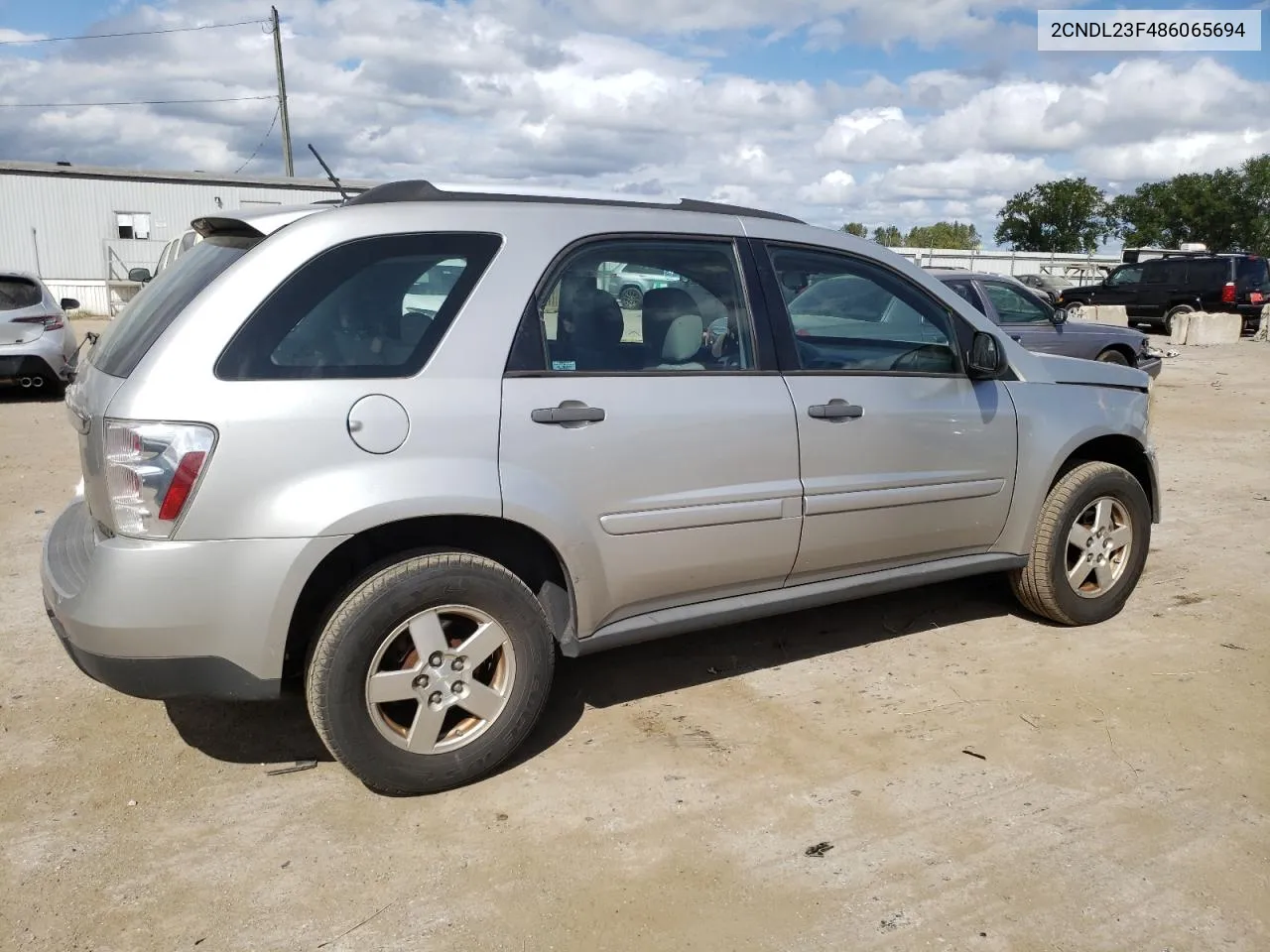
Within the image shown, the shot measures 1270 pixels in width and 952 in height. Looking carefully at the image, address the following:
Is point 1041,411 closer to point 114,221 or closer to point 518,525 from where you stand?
point 518,525

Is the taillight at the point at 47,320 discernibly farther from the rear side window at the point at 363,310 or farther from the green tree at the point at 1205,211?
the green tree at the point at 1205,211

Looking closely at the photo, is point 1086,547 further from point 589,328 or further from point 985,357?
point 589,328

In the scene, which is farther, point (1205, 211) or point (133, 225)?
point (1205, 211)

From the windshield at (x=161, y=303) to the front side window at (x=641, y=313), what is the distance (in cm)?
94

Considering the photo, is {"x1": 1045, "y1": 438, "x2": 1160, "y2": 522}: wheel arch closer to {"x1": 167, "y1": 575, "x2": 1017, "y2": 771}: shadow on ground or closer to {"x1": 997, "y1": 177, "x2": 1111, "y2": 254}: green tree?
{"x1": 167, "y1": 575, "x2": 1017, "y2": 771}: shadow on ground

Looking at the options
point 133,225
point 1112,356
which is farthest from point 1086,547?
point 133,225

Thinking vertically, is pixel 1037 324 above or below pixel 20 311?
below

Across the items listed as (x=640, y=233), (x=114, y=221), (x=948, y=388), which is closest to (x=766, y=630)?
(x=948, y=388)

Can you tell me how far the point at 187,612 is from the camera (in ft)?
9.44

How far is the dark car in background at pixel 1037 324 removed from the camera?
1042cm

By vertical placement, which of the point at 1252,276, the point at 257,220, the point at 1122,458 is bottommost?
the point at 1122,458

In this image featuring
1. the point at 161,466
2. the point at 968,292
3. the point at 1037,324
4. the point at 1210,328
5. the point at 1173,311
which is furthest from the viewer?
the point at 1173,311

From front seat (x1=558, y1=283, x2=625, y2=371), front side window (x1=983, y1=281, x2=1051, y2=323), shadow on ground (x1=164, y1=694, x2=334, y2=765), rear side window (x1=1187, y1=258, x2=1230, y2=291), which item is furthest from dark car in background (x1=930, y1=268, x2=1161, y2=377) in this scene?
rear side window (x1=1187, y1=258, x2=1230, y2=291)

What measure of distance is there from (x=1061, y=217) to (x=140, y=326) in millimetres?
61439
